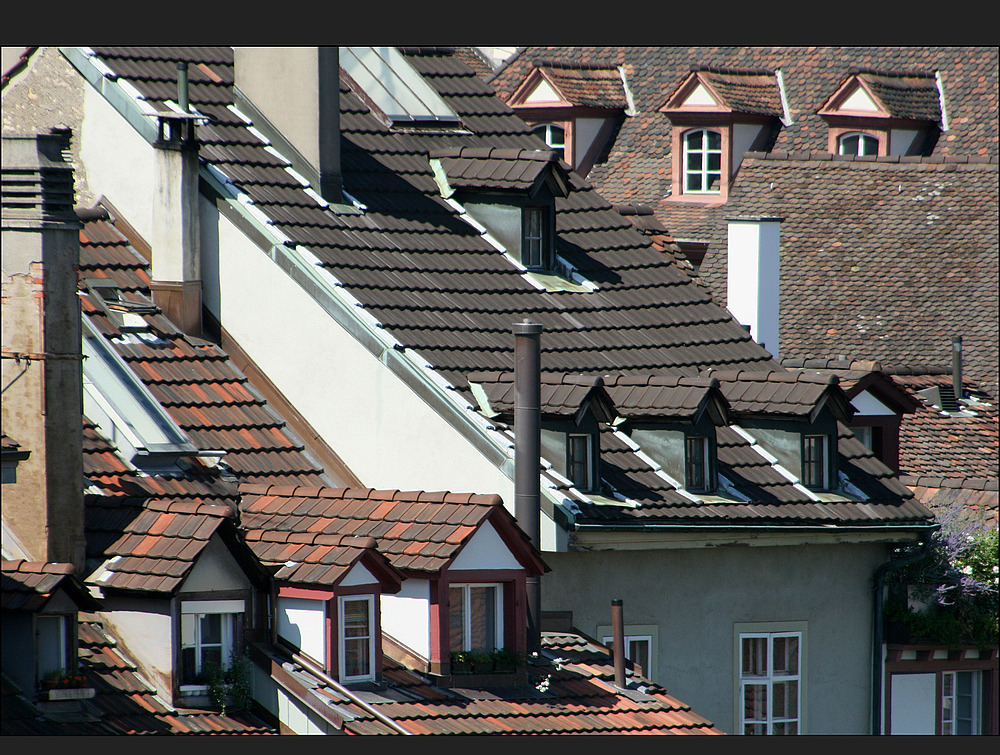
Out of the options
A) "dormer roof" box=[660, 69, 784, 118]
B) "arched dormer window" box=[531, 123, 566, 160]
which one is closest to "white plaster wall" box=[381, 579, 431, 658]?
"dormer roof" box=[660, 69, 784, 118]

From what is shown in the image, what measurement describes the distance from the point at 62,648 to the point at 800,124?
32.3 metres

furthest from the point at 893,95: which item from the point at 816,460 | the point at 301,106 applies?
the point at 301,106

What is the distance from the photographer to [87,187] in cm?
2217

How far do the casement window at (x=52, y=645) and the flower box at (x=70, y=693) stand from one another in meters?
0.17

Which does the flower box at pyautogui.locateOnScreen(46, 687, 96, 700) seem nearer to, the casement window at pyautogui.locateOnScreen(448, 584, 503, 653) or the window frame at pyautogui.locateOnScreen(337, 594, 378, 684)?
the window frame at pyautogui.locateOnScreen(337, 594, 378, 684)

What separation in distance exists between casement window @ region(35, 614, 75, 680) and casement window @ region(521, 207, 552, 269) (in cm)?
909

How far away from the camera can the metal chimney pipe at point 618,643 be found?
18.7 metres

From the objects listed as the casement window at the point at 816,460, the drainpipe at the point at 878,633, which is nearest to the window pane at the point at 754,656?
the drainpipe at the point at 878,633

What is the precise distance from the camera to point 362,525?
1778 cm

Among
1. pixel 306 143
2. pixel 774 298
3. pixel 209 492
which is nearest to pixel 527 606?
pixel 209 492

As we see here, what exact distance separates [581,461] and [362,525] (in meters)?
3.18

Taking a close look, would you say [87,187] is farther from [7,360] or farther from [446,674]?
[446,674]

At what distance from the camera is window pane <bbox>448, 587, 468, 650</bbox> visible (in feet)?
58.1

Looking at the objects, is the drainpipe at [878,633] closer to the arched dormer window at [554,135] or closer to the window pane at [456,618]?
the window pane at [456,618]
